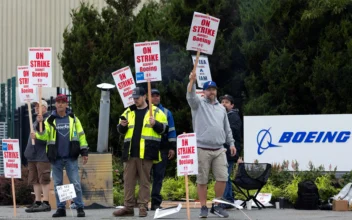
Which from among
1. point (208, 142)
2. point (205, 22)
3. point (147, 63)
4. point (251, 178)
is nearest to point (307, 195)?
point (251, 178)

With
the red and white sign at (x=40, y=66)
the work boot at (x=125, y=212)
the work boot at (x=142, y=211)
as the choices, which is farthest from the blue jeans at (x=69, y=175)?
the red and white sign at (x=40, y=66)

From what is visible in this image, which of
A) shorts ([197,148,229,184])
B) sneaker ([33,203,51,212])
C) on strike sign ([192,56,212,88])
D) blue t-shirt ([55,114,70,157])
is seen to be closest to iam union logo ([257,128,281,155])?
on strike sign ([192,56,212,88])

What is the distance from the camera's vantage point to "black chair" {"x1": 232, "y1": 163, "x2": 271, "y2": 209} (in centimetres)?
1638

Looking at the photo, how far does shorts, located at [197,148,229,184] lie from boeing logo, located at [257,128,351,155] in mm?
5228

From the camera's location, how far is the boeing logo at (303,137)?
18984 millimetres

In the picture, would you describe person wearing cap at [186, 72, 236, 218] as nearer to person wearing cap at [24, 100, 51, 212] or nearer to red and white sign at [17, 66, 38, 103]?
person wearing cap at [24, 100, 51, 212]

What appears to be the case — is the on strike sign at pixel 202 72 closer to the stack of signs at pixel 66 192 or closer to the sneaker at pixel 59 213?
the sneaker at pixel 59 213

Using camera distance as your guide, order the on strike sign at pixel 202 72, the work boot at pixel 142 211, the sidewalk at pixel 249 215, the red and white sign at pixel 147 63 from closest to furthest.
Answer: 1. the work boot at pixel 142 211
2. the sidewalk at pixel 249 215
3. the red and white sign at pixel 147 63
4. the on strike sign at pixel 202 72

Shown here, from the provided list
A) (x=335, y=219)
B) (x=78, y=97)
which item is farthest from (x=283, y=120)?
(x=78, y=97)

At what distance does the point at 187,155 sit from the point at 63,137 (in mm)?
2430

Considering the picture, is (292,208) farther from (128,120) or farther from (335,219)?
(128,120)

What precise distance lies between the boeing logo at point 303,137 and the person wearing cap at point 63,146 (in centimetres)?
524

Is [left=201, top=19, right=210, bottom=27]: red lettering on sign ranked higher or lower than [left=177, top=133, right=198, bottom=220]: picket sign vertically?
higher

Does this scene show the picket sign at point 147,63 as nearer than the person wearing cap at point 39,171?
Yes
